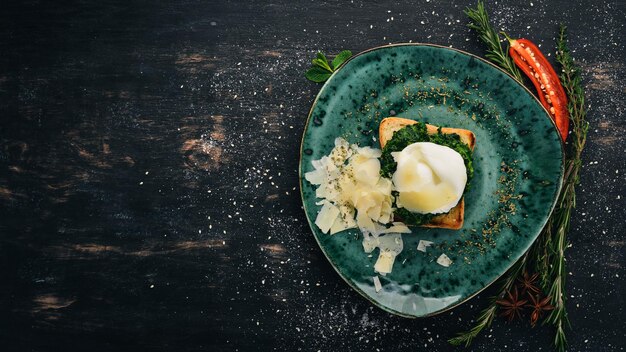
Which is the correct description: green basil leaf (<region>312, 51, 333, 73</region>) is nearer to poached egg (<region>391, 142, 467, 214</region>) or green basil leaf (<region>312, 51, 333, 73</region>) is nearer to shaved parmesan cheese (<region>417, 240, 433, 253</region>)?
poached egg (<region>391, 142, 467, 214</region>)

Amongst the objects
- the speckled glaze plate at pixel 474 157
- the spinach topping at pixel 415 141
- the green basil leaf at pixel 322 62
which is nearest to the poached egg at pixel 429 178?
the spinach topping at pixel 415 141

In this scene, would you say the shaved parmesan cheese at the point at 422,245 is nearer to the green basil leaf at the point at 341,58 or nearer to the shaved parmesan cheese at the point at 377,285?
the shaved parmesan cheese at the point at 377,285

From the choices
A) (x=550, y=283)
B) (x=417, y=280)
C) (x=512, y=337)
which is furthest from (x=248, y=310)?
(x=550, y=283)

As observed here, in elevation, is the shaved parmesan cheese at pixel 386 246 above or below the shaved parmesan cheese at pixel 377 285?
above

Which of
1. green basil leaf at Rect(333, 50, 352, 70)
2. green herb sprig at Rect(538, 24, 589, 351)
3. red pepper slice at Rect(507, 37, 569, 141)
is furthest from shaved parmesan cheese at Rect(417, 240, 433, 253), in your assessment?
green basil leaf at Rect(333, 50, 352, 70)

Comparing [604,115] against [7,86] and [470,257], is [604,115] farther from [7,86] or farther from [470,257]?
[7,86]

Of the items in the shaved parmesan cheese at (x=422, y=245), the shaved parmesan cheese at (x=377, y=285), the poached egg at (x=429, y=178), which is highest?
the poached egg at (x=429, y=178)

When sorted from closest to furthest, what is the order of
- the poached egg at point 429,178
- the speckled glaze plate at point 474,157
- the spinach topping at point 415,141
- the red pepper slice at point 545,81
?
the poached egg at point 429,178 → the spinach topping at point 415,141 → the speckled glaze plate at point 474,157 → the red pepper slice at point 545,81

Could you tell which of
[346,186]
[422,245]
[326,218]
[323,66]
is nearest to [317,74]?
[323,66]
